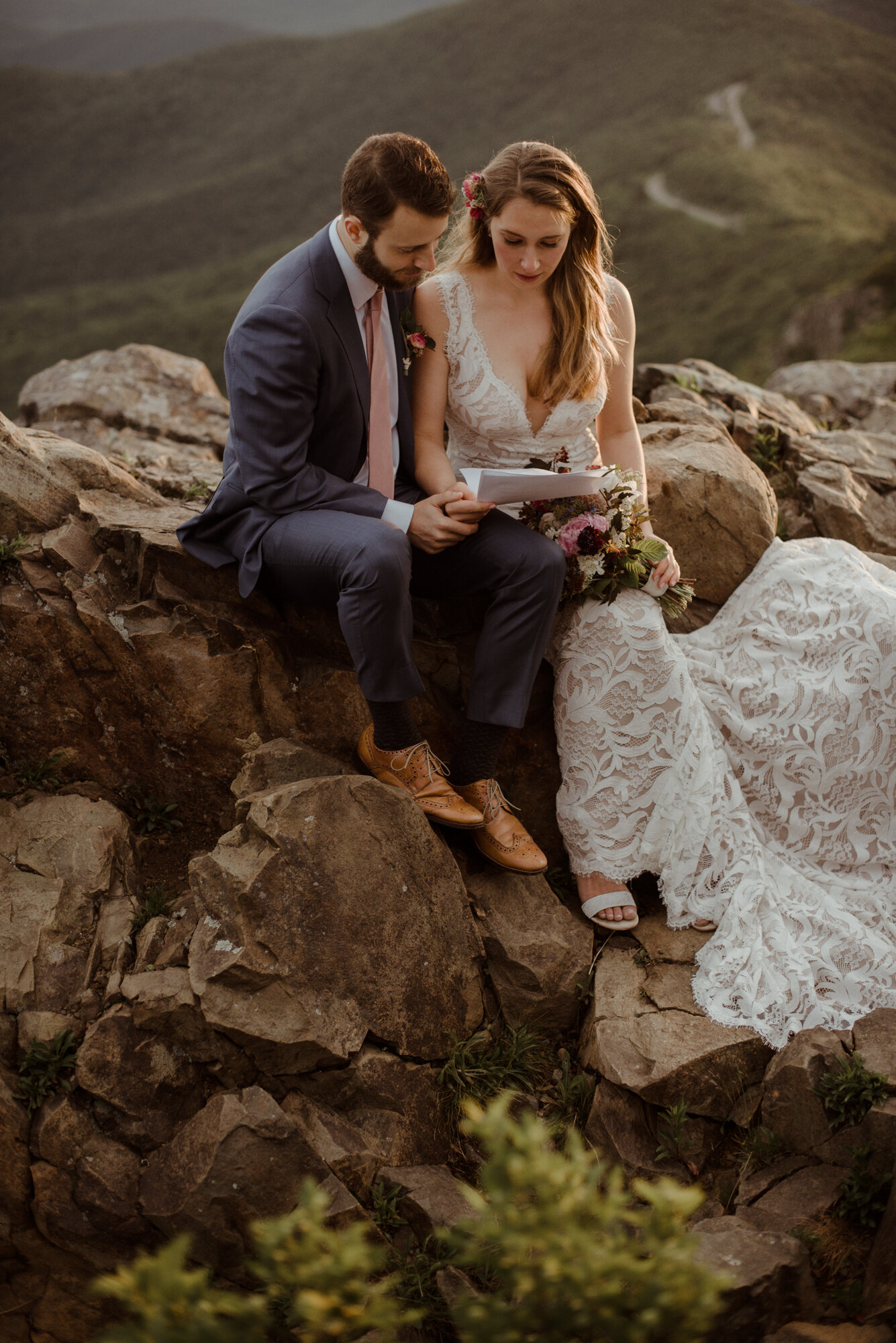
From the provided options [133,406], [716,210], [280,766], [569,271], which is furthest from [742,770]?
[716,210]

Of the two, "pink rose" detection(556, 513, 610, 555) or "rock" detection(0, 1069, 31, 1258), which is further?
"pink rose" detection(556, 513, 610, 555)

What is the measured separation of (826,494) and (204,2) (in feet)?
96.3

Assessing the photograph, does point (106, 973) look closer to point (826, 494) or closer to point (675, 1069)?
point (675, 1069)

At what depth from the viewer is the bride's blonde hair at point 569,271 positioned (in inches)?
145

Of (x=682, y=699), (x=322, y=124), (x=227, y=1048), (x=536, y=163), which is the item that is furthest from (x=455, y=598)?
(x=322, y=124)

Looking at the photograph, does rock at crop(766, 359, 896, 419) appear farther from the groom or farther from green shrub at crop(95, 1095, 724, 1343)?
green shrub at crop(95, 1095, 724, 1343)

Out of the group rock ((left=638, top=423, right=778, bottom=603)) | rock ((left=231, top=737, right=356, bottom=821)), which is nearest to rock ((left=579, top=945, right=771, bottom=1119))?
rock ((left=231, top=737, right=356, bottom=821))

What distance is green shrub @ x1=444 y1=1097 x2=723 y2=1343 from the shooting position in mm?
1686

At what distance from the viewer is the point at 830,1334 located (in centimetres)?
244

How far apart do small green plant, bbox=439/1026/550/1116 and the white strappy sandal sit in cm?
52

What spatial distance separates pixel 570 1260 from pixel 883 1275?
53.4 inches

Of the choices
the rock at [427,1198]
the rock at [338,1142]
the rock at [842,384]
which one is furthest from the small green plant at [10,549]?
the rock at [842,384]

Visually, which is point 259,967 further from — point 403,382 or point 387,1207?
point 403,382

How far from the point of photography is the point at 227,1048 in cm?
310
